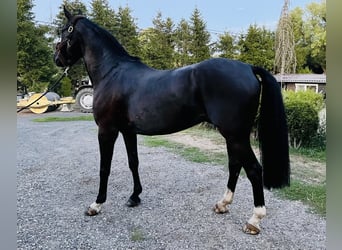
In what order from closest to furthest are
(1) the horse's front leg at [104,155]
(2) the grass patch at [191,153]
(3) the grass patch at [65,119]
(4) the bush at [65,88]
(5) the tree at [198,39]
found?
(1) the horse's front leg at [104,155] < (2) the grass patch at [191,153] < (3) the grass patch at [65,119] < (5) the tree at [198,39] < (4) the bush at [65,88]

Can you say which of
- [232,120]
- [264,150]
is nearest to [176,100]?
[232,120]

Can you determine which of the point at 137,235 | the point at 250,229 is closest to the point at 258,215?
the point at 250,229

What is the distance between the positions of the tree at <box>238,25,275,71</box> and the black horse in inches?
289

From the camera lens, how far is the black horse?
6.33 ft

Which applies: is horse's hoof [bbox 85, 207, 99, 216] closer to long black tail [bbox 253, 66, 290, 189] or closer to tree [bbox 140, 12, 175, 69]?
long black tail [bbox 253, 66, 290, 189]

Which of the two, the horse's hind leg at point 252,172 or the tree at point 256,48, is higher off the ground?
the tree at point 256,48

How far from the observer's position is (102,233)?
2.10 metres

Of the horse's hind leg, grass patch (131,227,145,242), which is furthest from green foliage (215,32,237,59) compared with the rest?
grass patch (131,227,145,242)

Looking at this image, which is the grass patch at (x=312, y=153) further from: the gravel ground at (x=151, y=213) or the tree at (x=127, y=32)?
the tree at (x=127, y=32)

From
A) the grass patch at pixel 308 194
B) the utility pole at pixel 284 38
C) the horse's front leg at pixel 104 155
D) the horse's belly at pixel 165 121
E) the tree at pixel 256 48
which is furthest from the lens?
the tree at pixel 256 48

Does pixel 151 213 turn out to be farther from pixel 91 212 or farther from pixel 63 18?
pixel 63 18

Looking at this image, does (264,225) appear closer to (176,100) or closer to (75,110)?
(176,100)

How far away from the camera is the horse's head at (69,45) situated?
247 cm

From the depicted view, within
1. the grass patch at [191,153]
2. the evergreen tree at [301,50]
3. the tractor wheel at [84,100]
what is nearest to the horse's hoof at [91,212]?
the grass patch at [191,153]
